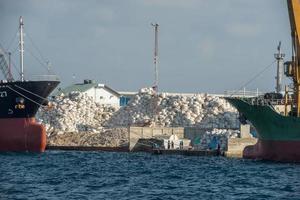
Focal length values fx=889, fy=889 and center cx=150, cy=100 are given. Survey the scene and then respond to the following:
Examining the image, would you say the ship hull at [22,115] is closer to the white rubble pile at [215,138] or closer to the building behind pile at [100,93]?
the white rubble pile at [215,138]

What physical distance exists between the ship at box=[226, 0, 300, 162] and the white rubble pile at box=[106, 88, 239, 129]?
19274 millimetres

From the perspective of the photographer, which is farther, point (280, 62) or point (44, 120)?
point (44, 120)

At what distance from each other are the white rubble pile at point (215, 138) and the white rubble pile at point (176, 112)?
904 cm

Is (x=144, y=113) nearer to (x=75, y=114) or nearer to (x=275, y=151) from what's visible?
(x=75, y=114)

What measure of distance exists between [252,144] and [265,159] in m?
6.22

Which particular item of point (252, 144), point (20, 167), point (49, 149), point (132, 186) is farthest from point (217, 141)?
point (132, 186)

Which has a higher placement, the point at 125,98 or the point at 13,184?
the point at 125,98

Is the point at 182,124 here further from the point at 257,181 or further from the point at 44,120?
the point at 257,181

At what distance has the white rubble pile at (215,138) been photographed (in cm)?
6347

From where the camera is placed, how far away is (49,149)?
69688 mm

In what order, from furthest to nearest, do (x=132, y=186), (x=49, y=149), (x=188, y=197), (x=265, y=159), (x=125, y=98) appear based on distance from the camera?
(x=125, y=98) < (x=49, y=149) < (x=265, y=159) < (x=132, y=186) < (x=188, y=197)

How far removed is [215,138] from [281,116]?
1233cm

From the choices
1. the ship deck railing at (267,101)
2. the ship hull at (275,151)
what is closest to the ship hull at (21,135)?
the ship hull at (275,151)

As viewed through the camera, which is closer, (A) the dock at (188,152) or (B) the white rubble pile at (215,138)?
(A) the dock at (188,152)
